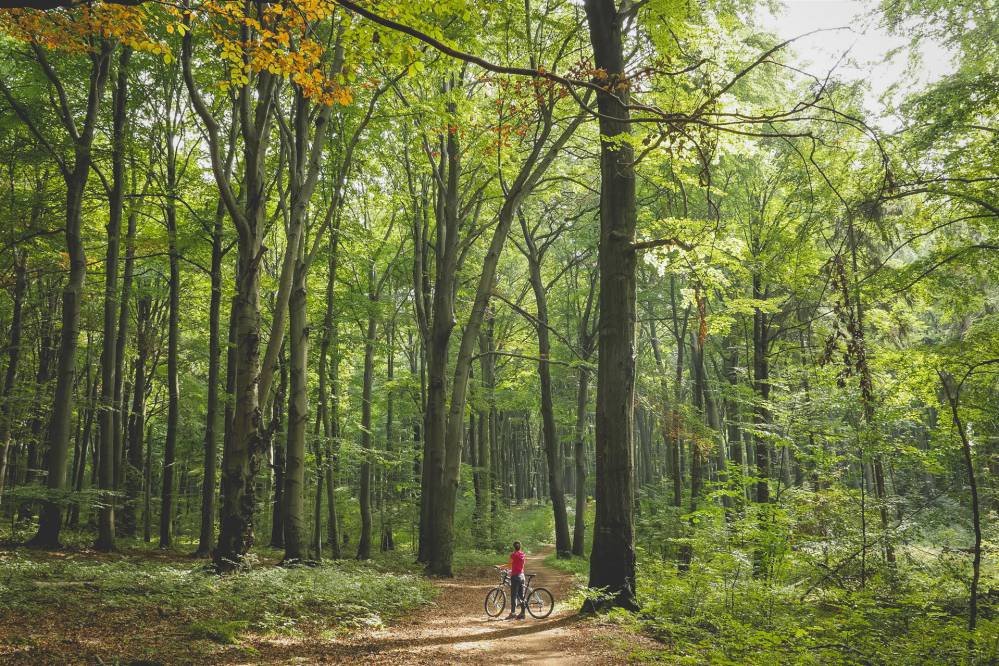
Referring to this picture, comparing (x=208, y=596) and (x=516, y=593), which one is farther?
(x=516, y=593)

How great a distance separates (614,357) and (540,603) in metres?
4.52

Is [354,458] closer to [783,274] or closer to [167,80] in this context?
[167,80]

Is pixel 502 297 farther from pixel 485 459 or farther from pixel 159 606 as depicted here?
pixel 485 459

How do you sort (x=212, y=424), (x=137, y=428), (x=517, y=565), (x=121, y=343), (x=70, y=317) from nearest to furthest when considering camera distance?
(x=517, y=565), (x=70, y=317), (x=212, y=424), (x=121, y=343), (x=137, y=428)

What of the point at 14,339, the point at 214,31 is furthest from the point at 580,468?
the point at 214,31

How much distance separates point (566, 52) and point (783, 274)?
8.60 m

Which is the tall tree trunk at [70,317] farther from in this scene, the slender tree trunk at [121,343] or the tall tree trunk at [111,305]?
the slender tree trunk at [121,343]

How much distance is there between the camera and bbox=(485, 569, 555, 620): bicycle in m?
9.38

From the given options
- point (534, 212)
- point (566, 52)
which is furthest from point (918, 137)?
point (534, 212)

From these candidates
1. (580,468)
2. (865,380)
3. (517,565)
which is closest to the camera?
(865,380)

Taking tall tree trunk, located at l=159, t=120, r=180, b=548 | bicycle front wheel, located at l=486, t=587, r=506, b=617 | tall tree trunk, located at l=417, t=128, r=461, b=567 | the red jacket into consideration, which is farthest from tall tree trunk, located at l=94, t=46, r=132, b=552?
the red jacket

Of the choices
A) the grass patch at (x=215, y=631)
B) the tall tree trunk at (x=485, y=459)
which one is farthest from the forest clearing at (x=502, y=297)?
the tall tree trunk at (x=485, y=459)

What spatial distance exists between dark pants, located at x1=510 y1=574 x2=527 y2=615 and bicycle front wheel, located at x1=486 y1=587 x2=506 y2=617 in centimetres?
21

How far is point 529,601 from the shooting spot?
9430mm
